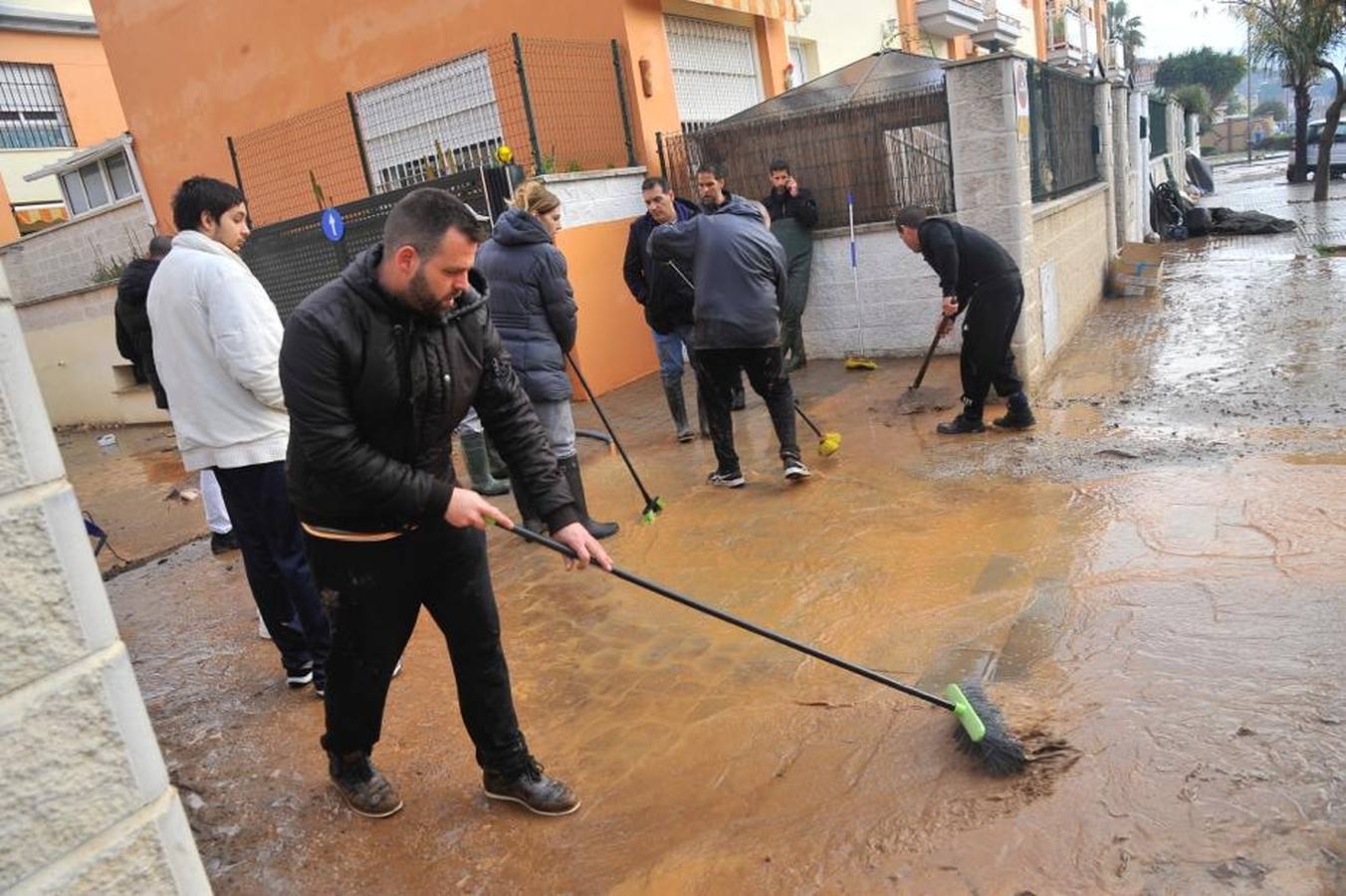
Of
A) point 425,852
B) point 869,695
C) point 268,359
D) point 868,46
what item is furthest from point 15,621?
point 868,46

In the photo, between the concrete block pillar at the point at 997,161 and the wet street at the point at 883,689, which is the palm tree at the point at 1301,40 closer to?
the concrete block pillar at the point at 997,161

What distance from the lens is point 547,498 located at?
2.85 metres

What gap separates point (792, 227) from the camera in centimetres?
837

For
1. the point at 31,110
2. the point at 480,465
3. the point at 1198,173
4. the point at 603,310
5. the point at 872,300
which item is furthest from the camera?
the point at 1198,173

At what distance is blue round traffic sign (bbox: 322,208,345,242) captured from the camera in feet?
30.2

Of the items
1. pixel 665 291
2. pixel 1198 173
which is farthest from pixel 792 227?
pixel 1198 173

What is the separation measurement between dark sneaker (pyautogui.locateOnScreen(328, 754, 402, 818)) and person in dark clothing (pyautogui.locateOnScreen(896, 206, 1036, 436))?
4.54 meters

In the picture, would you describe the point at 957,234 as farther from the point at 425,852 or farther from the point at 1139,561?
the point at 425,852

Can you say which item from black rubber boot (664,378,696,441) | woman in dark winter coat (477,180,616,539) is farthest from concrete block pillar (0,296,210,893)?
black rubber boot (664,378,696,441)

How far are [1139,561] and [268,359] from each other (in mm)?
3744

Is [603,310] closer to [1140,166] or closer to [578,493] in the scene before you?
[578,493]

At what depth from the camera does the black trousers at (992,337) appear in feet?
20.1

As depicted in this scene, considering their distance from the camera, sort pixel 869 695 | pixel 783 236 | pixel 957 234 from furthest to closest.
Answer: pixel 783 236 < pixel 957 234 < pixel 869 695

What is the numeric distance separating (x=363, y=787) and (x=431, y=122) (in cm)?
942
